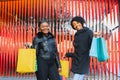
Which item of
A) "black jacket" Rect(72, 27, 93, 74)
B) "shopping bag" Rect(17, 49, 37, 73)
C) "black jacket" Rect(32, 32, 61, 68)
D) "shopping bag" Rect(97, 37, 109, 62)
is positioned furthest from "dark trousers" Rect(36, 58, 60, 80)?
"shopping bag" Rect(97, 37, 109, 62)

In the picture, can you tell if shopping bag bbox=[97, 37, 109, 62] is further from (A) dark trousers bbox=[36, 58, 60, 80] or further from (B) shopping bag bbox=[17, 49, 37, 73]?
(B) shopping bag bbox=[17, 49, 37, 73]

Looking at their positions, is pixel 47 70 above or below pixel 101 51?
below

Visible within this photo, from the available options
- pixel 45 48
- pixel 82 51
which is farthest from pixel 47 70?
pixel 82 51

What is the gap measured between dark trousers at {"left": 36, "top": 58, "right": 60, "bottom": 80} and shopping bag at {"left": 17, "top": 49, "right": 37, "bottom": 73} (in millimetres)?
201

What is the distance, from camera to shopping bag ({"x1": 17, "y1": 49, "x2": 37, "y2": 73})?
6.25 metres

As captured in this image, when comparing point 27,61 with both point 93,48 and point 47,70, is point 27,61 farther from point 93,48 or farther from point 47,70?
point 93,48

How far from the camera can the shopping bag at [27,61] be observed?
20.5 feet

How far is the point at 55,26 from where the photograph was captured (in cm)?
1109

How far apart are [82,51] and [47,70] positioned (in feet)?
3.73

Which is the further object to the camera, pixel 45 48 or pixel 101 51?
pixel 45 48

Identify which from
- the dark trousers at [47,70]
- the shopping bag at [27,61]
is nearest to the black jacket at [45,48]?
the dark trousers at [47,70]

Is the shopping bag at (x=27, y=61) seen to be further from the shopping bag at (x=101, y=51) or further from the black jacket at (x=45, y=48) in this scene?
the shopping bag at (x=101, y=51)

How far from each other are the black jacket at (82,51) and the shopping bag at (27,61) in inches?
36.6

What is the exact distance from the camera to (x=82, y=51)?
5.72m
